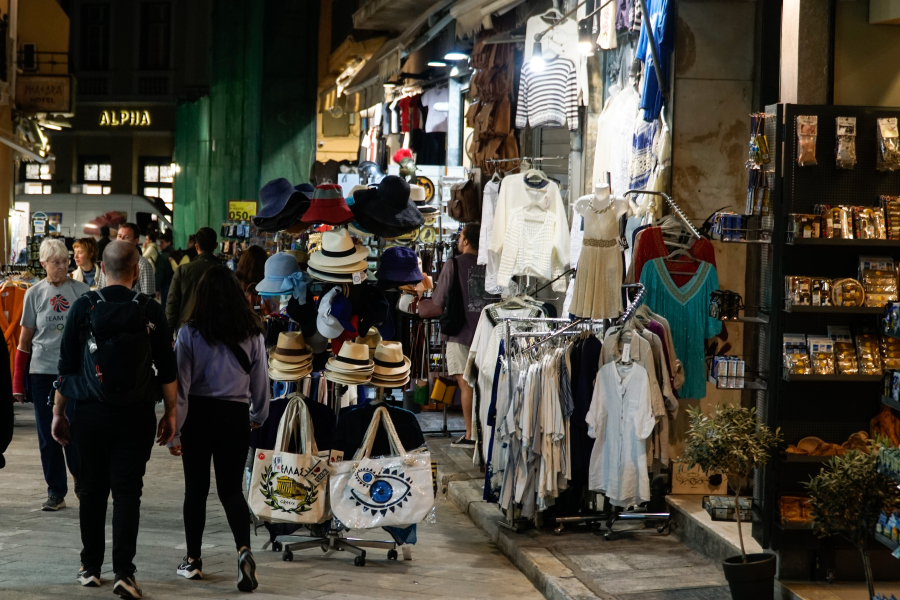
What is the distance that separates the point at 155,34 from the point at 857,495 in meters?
36.6

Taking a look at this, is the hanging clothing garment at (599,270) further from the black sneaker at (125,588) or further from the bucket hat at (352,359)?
the black sneaker at (125,588)

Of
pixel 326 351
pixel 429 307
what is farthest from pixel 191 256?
pixel 326 351

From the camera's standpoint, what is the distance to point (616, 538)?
21.6ft

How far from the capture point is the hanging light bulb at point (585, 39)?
7.98 metres

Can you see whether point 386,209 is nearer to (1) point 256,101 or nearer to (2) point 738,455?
(2) point 738,455

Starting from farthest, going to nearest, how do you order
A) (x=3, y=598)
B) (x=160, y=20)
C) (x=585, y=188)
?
(x=160, y=20), (x=585, y=188), (x=3, y=598)

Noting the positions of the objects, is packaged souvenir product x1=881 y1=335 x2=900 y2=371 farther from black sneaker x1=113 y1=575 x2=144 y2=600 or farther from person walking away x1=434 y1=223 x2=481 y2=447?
person walking away x1=434 y1=223 x2=481 y2=447

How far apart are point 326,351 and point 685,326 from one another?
2.13 m

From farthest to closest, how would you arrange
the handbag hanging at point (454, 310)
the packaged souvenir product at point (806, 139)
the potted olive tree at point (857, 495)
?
the handbag hanging at point (454, 310)
the packaged souvenir product at point (806, 139)
the potted olive tree at point (857, 495)

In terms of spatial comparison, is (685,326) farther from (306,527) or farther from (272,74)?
(272,74)

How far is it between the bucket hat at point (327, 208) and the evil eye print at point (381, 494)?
1.40 metres

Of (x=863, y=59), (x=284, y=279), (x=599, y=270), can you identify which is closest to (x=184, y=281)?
(x=284, y=279)

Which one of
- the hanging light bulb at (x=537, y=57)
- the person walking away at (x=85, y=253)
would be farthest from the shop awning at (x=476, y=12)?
the person walking away at (x=85, y=253)

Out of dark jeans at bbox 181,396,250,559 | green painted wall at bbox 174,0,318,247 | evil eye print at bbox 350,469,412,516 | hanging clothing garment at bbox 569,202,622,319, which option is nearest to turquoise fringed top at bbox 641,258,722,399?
hanging clothing garment at bbox 569,202,622,319
